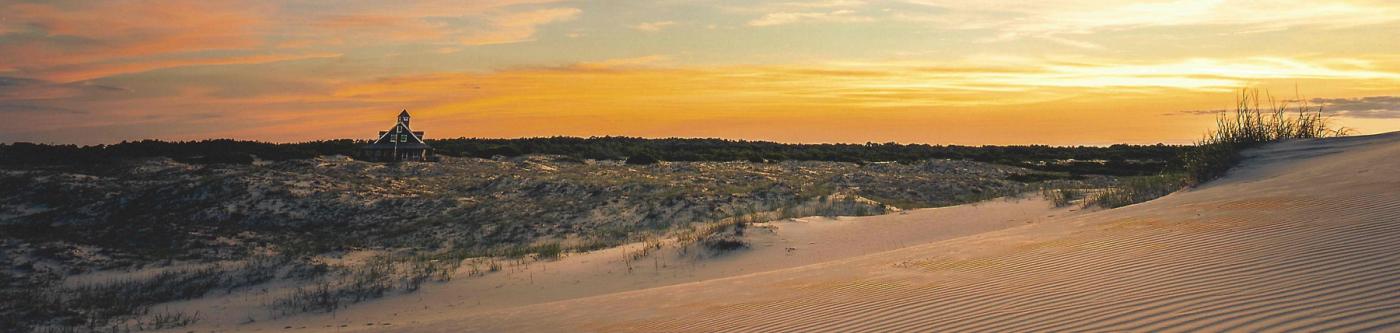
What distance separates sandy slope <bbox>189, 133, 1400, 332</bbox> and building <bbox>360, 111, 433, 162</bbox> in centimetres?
2507

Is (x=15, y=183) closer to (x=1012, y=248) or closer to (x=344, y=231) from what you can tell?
(x=344, y=231)

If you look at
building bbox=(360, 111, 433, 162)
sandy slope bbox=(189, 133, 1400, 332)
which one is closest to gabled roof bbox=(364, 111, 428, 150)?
building bbox=(360, 111, 433, 162)

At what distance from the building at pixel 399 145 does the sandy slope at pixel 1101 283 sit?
2507 cm

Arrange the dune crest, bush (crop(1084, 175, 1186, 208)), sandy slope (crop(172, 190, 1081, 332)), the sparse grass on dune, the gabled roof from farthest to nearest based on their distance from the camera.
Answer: the gabled roof, bush (crop(1084, 175, 1186, 208)), sandy slope (crop(172, 190, 1081, 332)), the sparse grass on dune, the dune crest

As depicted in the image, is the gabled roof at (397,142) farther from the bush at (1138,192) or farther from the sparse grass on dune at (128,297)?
the bush at (1138,192)

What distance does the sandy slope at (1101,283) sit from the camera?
5.65 m

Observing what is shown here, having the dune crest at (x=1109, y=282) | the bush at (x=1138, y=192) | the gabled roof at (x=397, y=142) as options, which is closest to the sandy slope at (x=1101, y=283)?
the dune crest at (x=1109, y=282)

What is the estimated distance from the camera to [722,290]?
9.59 meters

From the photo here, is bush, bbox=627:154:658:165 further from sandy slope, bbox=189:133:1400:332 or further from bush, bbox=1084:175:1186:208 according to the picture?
sandy slope, bbox=189:133:1400:332

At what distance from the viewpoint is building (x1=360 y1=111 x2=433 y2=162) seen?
35.1 metres

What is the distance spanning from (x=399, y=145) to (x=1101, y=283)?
31.9 metres

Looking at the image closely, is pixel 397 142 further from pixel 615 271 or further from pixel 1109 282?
pixel 1109 282

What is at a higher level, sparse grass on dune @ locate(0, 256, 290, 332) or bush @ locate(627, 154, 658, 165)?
bush @ locate(627, 154, 658, 165)

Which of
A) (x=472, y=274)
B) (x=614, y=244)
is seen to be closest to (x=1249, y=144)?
(x=614, y=244)
